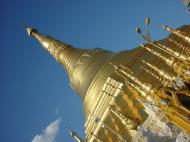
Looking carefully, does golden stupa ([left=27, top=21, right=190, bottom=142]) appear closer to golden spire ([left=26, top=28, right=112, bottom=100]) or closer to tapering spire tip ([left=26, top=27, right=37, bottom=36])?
golden spire ([left=26, top=28, right=112, bottom=100])

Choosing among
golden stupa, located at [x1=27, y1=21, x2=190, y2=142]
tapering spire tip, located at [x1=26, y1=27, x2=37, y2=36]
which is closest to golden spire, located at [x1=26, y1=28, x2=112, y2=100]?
golden stupa, located at [x1=27, y1=21, x2=190, y2=142]

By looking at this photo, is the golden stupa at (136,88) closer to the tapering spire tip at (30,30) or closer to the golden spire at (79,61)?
the golden spire at (79,61)

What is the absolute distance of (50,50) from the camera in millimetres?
27219

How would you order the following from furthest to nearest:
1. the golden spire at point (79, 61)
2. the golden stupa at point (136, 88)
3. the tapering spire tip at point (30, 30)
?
the tapering spire tip at point (30, 30) → the golden spire at point (79, 61) → the golden stupa at point (136, 88)

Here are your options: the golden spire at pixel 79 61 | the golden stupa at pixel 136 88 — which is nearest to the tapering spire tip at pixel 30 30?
the golden spire at pixel 79 61

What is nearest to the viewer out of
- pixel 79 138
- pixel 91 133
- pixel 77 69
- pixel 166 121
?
pixel 166 121

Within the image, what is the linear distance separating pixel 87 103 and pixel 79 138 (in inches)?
73.1

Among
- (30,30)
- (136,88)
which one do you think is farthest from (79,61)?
(30,30)

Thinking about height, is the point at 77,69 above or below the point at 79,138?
above

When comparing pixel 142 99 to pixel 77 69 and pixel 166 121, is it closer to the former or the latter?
pixel 166 121

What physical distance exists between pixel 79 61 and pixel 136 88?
389 inches

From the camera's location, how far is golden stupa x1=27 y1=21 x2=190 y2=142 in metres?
11.9

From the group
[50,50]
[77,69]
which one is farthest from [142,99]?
[50,50]

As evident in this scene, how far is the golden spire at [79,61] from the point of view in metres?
21.4
